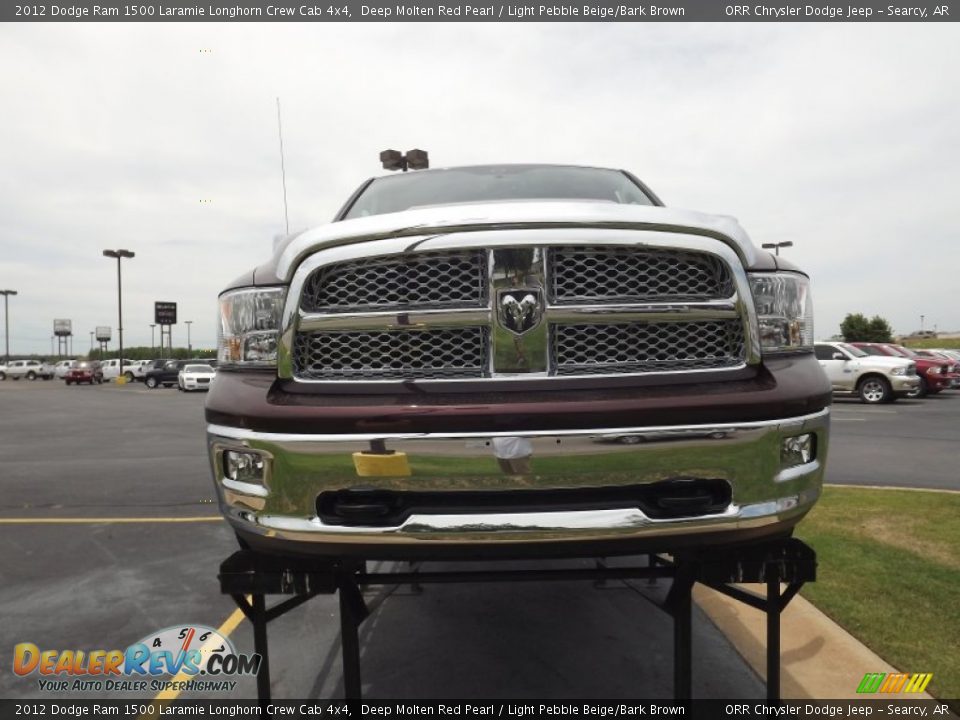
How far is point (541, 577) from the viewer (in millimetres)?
1893

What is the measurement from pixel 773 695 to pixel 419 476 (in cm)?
152

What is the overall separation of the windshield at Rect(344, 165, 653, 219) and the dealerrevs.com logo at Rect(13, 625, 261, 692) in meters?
2.09

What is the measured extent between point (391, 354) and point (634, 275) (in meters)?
0.74

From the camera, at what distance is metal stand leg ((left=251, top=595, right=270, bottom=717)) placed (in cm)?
199

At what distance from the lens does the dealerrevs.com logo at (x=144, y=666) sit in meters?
2.42

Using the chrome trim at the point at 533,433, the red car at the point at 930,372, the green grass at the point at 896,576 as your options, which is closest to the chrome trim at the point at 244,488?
the chrome trim at the point at 533,433

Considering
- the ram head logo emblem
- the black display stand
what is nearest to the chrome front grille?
the ram head logo emblem

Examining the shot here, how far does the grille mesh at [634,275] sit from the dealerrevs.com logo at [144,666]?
1882mm

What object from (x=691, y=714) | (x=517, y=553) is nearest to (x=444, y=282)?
(x=517, y=553)

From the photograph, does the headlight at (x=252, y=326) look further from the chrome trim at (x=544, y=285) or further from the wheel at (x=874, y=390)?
the wheel at (x=874, y=390)

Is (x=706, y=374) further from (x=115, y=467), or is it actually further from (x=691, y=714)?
(x=115, y=467)

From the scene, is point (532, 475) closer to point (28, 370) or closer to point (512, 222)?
point (512, 222)

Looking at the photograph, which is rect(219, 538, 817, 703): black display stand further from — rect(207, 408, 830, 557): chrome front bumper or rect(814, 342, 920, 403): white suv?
rect(814, 342, 920, 403): white suv

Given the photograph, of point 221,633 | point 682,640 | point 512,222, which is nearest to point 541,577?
point 682,640
